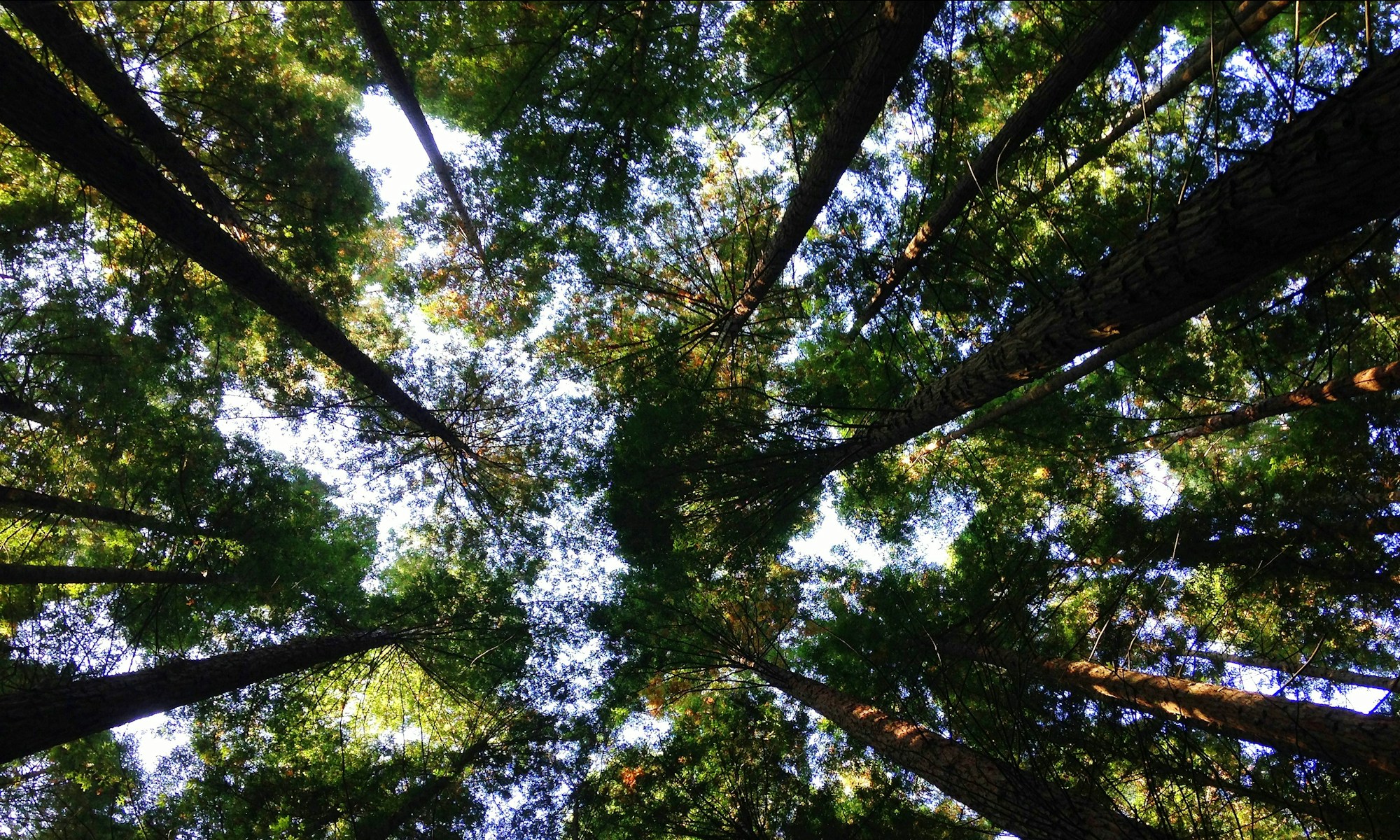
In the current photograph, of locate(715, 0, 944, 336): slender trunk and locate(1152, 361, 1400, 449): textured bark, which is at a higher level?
locate(715, 0, 944, 336): slender trunk

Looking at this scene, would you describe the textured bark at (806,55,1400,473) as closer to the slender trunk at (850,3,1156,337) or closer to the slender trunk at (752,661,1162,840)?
the slender trunk at (850,3,1156,337)

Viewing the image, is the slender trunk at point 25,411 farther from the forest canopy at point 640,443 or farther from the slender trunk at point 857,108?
the slender trunk at point 857,108

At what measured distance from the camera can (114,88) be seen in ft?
14.4

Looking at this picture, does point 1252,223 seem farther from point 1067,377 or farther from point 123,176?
point 123,176

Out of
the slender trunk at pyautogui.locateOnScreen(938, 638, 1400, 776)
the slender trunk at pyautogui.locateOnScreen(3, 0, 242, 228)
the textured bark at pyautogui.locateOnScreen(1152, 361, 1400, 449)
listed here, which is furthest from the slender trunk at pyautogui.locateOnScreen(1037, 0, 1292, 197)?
the slender trunk at pyautogui.locateOnScreen(3, 0, 242, 228)

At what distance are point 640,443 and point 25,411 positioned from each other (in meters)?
6.67

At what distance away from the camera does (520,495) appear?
809 centimetres

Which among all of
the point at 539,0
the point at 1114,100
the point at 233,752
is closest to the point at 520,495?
the point at 233,752

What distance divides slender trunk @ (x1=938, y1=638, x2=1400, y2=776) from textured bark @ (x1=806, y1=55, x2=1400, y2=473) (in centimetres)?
182

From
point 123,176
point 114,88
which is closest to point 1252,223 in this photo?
point 123,176

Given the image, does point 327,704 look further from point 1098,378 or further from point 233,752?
point 1098,378

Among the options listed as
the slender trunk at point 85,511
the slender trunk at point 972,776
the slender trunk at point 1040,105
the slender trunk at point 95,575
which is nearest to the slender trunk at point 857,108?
the slender trunk at point 1040,105

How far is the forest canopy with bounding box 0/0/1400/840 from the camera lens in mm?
5074

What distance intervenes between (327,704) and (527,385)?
4892 mm
